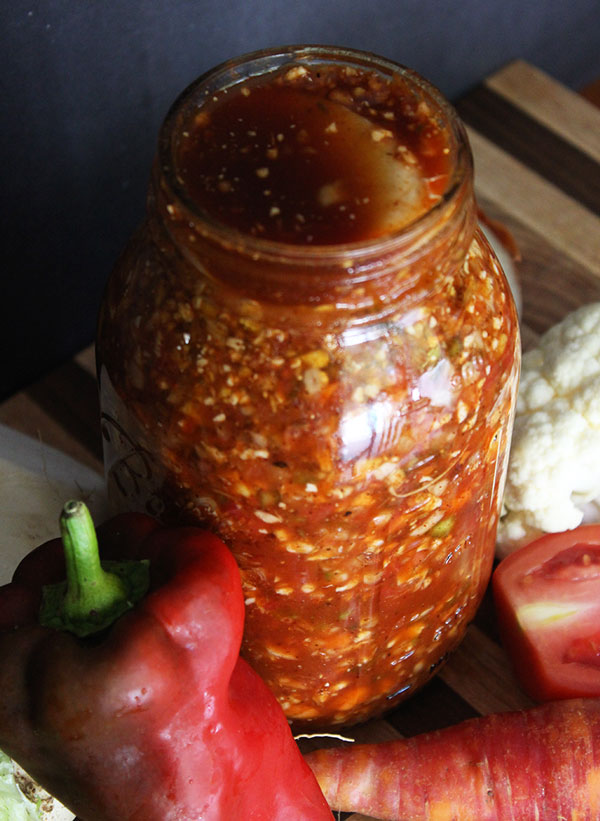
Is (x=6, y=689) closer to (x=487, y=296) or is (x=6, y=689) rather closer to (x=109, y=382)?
(x=109, y=382)

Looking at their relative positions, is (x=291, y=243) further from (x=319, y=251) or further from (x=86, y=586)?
(x=86, y=586)

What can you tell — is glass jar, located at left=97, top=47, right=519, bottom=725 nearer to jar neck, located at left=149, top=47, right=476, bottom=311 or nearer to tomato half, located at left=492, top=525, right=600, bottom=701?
jar neck, located at left=149, top=47, right=476, bottom=311

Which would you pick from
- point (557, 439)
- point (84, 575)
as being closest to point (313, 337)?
point (84, 575)

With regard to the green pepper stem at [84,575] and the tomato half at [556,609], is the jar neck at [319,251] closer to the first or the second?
the green pepper stem at [84,575]

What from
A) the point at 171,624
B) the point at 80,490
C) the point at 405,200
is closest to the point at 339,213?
the point at 405,200

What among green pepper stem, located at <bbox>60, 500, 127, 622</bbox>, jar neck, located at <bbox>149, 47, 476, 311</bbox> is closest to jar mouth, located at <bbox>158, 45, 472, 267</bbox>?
jar neck, located at <bbox>149, 47, 476, 311</bbox>

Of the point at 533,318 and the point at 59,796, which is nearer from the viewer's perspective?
the point at 59,796
